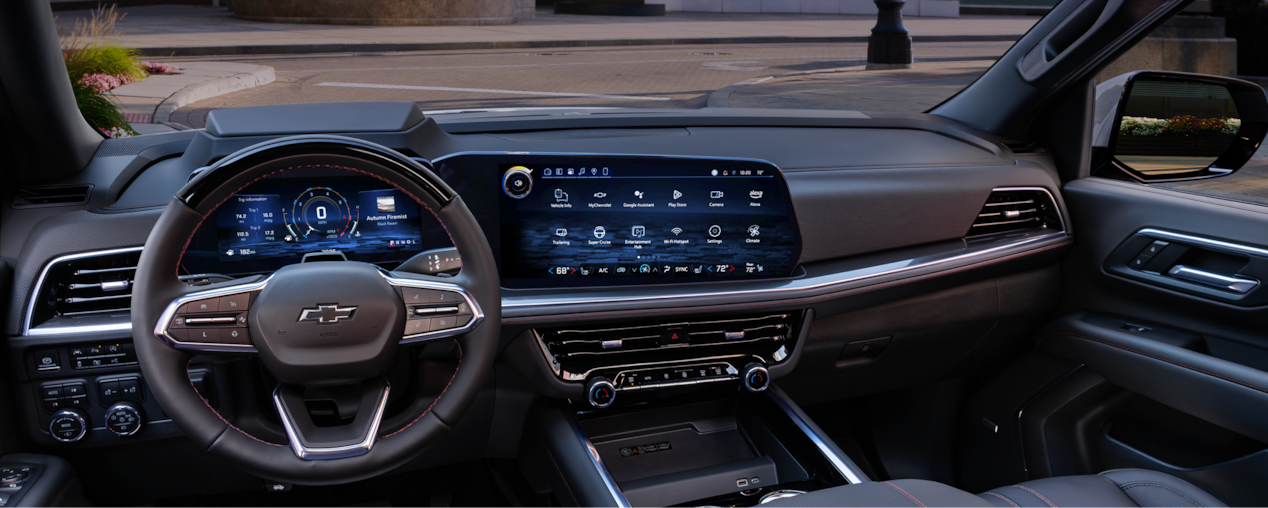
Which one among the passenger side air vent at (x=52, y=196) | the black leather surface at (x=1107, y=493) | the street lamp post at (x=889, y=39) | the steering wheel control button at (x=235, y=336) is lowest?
the black leather surface at (x=1107, y=493)

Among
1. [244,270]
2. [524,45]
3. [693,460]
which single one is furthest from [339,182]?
[524,45]

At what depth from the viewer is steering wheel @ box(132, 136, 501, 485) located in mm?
1498

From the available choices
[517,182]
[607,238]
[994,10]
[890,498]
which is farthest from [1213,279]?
[994,10]

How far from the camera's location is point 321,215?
1.93 metres

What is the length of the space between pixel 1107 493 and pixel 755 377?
2.82 ft

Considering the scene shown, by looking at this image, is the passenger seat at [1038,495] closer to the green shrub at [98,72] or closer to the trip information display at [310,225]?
the trip information display at [310,225]

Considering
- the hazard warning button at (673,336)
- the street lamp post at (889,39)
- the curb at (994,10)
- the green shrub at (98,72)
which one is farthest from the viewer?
the curb at (994,10)

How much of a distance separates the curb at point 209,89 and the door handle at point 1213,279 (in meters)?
3.21

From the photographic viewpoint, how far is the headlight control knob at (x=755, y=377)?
2348mm

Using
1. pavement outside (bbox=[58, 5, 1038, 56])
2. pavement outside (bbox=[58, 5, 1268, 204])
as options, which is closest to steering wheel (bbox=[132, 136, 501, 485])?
pavement outside (bbox=[58, 5, 1268, 204])

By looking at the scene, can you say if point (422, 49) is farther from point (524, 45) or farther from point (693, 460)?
point (693, 460)

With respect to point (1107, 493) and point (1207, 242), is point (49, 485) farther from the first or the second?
point (1207, 242)

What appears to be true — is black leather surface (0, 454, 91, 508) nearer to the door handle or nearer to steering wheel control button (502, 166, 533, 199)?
steering wheel control button (502, 166, 533, 199)

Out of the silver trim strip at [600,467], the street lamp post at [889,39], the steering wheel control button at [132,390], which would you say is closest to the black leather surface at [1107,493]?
the silver trim strip at [600,467]
